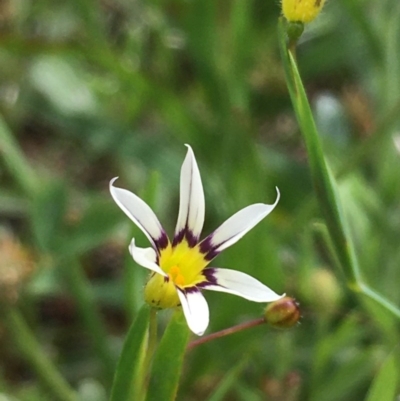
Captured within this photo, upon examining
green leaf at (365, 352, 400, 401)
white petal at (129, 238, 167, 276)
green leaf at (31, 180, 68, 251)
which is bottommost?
green leaf at (365, 352, 400, 401)

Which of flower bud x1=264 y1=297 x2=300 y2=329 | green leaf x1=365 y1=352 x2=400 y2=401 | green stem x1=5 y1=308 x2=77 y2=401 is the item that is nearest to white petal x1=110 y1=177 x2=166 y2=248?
flower bud x1=264 y1=297 x2=300 y2=329

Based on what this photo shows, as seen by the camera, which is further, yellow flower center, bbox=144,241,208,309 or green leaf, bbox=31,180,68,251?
green leaf, bbox=31,180,68,251

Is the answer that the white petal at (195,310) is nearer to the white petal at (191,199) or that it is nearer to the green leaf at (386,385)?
the white petal at (191,199)

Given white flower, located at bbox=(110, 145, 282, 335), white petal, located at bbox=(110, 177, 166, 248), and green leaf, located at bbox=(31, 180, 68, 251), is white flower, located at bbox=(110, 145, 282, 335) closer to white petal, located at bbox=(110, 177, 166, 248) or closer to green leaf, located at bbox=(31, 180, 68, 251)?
white petal, located at bbox=(110, 177, 166, 248)

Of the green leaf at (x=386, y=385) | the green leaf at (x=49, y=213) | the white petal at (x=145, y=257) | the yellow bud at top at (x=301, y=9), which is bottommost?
the green leaf at (x=386, y=385)

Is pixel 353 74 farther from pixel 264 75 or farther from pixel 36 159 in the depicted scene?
pixel 36 159

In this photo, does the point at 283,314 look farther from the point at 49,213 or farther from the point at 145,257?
the point at 49,213

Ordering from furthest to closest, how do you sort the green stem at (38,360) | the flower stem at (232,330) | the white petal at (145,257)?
1. the green stem at (38,360)
2. the flower stem at (232,330)
3. the white petal at (145,257)

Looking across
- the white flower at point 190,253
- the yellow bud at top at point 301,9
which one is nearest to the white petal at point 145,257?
the white flower at point 190,253

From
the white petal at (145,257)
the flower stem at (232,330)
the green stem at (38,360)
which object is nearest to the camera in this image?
the white petal at (145,257)
